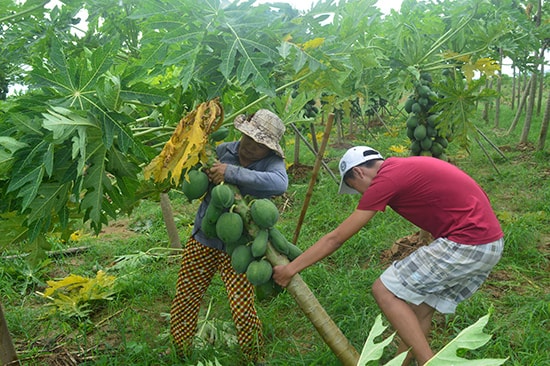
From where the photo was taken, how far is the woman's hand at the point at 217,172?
1.94 metres

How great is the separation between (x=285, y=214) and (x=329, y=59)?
3.81 m

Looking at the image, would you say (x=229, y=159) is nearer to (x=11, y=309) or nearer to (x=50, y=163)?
(x=50, y=163)

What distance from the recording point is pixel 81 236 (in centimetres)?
494

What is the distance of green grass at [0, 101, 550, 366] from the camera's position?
2.65 meters

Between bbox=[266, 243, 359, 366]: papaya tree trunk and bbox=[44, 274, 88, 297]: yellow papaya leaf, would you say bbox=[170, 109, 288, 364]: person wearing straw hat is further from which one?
bbox=[44, 274, 88, 297]: yellow papaya leaf

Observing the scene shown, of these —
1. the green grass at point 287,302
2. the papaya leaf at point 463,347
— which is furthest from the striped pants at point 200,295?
the papaya leaf at point 463,347

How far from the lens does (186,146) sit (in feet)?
5.82

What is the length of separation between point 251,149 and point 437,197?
94cm

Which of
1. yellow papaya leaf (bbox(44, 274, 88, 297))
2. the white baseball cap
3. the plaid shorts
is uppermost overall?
the white baseball cap

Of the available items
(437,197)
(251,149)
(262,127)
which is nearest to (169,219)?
(251,149)

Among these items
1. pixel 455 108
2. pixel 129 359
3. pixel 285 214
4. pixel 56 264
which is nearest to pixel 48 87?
pixel 129 359

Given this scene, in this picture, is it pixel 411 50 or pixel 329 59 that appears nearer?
pixel 329 59

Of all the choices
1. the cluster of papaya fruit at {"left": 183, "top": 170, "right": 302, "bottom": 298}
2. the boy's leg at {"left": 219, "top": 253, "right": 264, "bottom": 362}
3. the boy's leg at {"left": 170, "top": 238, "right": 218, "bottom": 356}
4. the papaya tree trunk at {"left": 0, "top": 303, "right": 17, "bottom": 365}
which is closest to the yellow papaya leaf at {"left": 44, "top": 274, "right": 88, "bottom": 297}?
the papaya tree trunk at {"left": 0, "top": 303, "right": 17, "bottom": 365}

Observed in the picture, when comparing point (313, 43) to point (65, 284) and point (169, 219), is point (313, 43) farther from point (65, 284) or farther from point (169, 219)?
point (65, 284)
